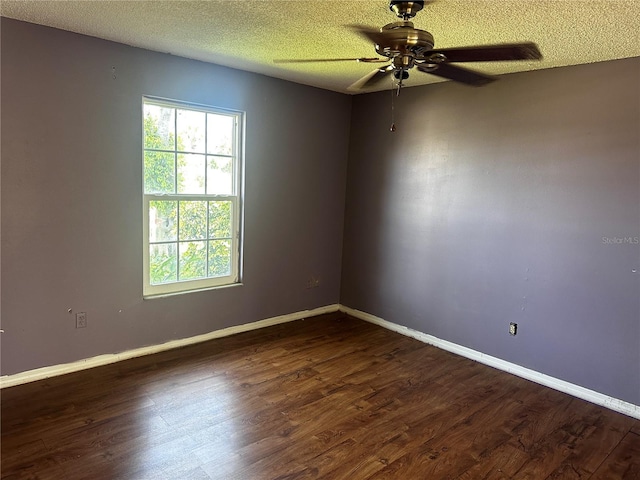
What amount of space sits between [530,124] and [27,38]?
11.1ft

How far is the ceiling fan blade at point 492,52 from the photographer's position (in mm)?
2092

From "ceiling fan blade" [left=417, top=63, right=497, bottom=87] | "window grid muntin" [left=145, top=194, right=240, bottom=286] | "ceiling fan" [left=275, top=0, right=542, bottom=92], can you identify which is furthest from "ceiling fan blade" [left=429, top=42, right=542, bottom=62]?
"window grid muntin" [left=145, top=194, right=240, bottom=286]

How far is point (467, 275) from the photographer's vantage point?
3676 millimetres

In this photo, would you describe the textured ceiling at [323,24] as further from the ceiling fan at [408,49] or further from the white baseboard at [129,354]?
the white baseboard at [129,354]

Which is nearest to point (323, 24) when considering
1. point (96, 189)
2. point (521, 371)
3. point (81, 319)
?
point (96, 189)

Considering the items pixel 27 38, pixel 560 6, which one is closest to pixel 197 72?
pixel 27 38

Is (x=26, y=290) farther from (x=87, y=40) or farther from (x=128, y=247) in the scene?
(x=87, y=40)

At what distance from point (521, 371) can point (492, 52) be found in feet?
7.61

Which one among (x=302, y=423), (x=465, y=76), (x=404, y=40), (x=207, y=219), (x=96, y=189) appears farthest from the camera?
(x=207, y=219)

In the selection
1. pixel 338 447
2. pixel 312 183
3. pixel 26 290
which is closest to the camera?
pixel 338 447

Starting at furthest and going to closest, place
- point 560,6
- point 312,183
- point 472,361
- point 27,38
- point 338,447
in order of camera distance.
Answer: point 312,183
point 472,361
point 27,38
point 338,447
point 560,6

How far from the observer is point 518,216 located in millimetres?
3334

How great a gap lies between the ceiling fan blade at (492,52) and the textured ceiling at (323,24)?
6 cm

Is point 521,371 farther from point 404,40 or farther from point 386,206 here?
point 404,40
